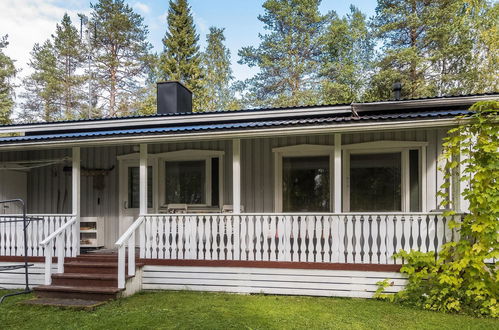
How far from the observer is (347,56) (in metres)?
23.5

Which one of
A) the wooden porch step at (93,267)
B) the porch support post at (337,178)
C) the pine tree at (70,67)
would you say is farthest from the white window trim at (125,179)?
the pine tree at (70,67)

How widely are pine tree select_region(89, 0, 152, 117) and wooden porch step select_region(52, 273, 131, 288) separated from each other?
22467 mm

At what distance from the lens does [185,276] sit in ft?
20.2

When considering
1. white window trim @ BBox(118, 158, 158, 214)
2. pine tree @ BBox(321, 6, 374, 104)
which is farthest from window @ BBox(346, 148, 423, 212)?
pine tree @ BBox(321, 6, 374, 104)

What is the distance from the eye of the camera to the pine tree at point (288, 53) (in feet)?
76.8

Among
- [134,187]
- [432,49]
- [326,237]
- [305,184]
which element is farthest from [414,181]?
[432,49]

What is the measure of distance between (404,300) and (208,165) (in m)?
4.15

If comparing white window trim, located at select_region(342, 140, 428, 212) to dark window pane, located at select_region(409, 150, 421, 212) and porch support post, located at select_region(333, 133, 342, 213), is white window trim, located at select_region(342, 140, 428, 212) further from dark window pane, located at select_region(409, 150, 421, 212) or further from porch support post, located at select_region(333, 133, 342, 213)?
porch support post, located at select_region(333, 133, 342, 213)

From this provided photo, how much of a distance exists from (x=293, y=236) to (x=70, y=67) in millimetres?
28330

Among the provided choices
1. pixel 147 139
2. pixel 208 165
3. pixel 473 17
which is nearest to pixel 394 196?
pixel 208 165

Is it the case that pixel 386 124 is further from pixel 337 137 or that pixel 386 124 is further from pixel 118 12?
pixel 118 12

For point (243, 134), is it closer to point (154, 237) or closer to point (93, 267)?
point (154, 237)

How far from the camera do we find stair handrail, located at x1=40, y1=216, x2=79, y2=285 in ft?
19.8

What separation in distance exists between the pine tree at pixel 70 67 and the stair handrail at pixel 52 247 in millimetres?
23510
